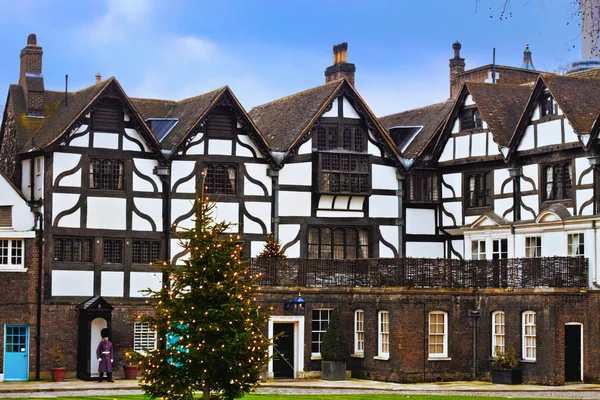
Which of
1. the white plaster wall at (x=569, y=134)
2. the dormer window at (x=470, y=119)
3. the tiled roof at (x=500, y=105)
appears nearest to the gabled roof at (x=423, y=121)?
the dormer window at (x=470, y=119)

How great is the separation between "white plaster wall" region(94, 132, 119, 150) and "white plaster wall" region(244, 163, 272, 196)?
17.0ft

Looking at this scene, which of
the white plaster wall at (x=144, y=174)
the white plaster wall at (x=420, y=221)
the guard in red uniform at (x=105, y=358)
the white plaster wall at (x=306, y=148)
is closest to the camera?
the guard in red uniform at (x=105, y=358)

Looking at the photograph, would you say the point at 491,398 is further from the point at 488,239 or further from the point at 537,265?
the point at 488,239

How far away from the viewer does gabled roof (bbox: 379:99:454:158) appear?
155 feet

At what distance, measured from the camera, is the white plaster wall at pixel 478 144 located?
45.6 meters

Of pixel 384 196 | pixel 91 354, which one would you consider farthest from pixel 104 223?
pixel 384 196

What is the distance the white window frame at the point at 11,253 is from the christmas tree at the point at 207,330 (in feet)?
52.0

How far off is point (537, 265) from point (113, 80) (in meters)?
16.5

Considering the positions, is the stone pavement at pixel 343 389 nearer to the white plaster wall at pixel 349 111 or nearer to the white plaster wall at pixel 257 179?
the white plaster wall at pixel 257 179

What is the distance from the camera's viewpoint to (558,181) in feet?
139

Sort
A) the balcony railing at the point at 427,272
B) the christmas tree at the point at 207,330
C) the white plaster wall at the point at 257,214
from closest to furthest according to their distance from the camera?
the christmas tree at the point at 207,330, the balcony railing at the point at 427,272, the white plaster wall at the point at 257,214

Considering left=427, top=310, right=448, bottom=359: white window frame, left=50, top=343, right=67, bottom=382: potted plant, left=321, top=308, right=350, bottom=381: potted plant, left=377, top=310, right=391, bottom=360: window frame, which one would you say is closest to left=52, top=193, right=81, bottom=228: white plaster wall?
left=50, top=343, right=67, bottom=382: potted plant

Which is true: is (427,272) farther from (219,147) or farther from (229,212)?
(219,147)

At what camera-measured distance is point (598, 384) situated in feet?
125
